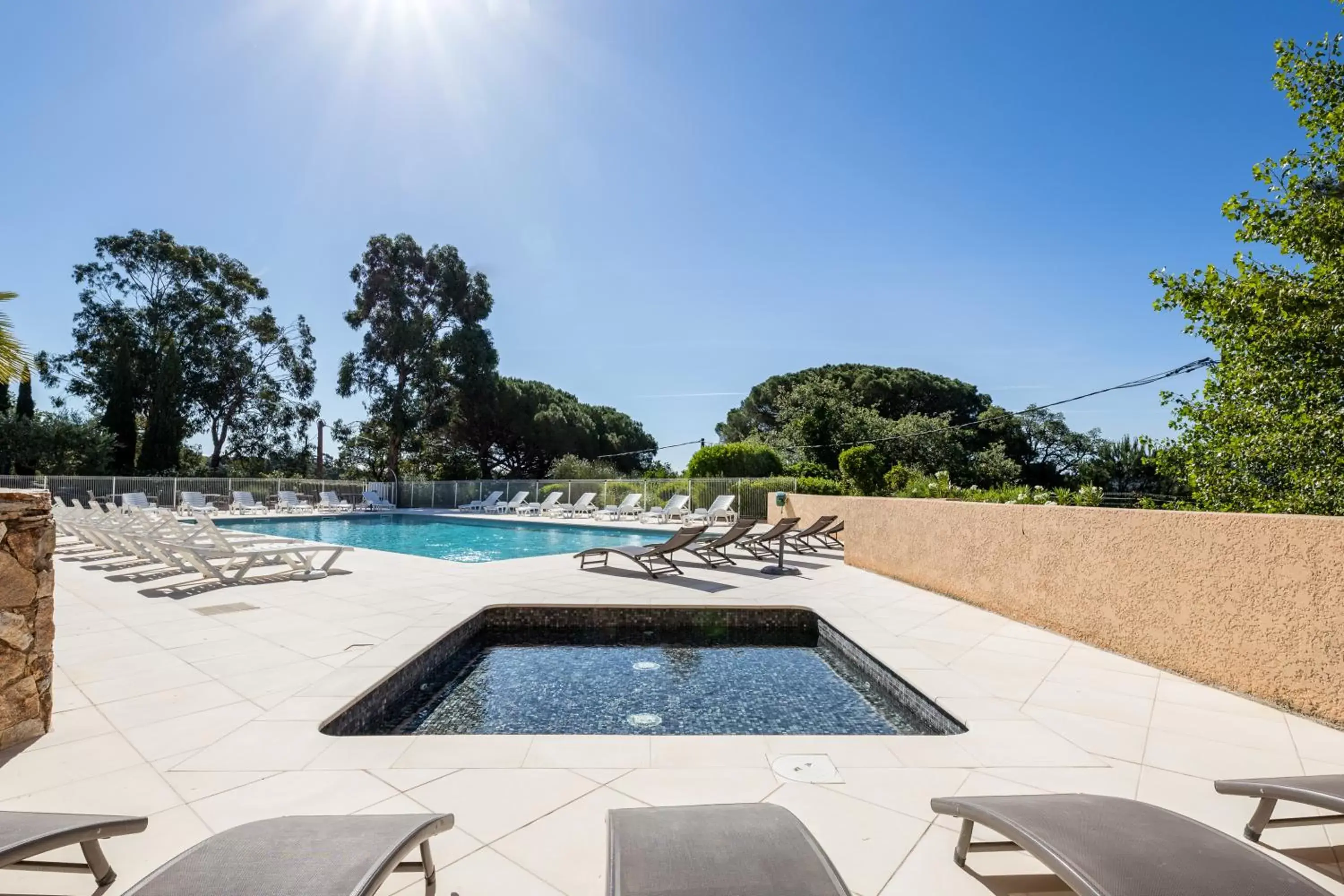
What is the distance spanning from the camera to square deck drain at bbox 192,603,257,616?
5.50m

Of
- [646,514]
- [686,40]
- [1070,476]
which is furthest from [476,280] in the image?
[1070,476]

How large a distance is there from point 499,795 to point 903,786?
1.60m

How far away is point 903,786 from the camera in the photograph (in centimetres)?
253

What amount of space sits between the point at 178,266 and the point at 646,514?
23936 millimetres

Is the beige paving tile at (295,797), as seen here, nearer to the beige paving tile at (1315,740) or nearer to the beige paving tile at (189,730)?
the beige paving tile at (189,730)

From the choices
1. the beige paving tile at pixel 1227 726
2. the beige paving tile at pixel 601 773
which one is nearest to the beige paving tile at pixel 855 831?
the beige paving tile at pixel 601 773

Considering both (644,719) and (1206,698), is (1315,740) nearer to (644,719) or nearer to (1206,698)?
(1206,698)

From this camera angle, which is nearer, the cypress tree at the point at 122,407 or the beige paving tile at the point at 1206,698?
the beige paving tile at the point at 1206,698

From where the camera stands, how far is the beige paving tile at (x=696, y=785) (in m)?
2.40

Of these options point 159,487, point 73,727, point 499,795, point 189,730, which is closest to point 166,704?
point 73,727

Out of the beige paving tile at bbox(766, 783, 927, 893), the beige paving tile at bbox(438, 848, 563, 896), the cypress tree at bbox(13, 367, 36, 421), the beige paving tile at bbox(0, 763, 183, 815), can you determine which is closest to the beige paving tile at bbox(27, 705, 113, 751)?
the beige paving tile at bbox(0, 763, 183, 815)

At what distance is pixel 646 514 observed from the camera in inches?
774

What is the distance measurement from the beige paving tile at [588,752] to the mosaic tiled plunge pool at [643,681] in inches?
20.7

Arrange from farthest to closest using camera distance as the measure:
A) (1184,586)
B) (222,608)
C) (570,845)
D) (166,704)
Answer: (222,608)
(1184,586)
(166,704)
(570,845)
